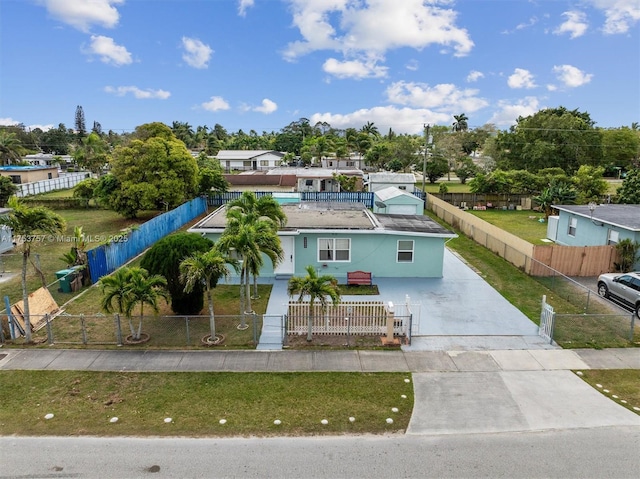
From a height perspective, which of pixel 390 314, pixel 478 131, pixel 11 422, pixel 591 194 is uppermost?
pixel 478 131

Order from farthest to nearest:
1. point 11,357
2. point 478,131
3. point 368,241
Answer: point 478,131
point 368,241
point 11,357

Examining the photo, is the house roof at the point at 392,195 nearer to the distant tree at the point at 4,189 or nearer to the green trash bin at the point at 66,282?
the green trash bin at the point at 66,282

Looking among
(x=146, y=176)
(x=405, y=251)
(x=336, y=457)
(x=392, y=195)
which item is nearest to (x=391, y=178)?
(x=392, y=195)

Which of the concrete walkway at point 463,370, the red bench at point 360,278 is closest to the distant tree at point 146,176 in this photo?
the red bench at point 360,278

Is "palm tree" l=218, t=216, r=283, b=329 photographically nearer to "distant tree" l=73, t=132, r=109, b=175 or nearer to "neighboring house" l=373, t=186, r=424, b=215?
"neighboring house" l=373, t=186, r=424, b=215

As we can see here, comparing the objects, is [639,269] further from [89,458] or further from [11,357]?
[11,357]

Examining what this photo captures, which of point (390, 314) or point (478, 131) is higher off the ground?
point (478, 131)

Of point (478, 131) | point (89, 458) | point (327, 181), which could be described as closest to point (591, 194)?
point (327, 181)

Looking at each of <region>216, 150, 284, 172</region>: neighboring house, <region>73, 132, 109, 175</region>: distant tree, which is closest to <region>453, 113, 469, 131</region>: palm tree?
<region>216, 150, 284, 172</region>: neighboring house
